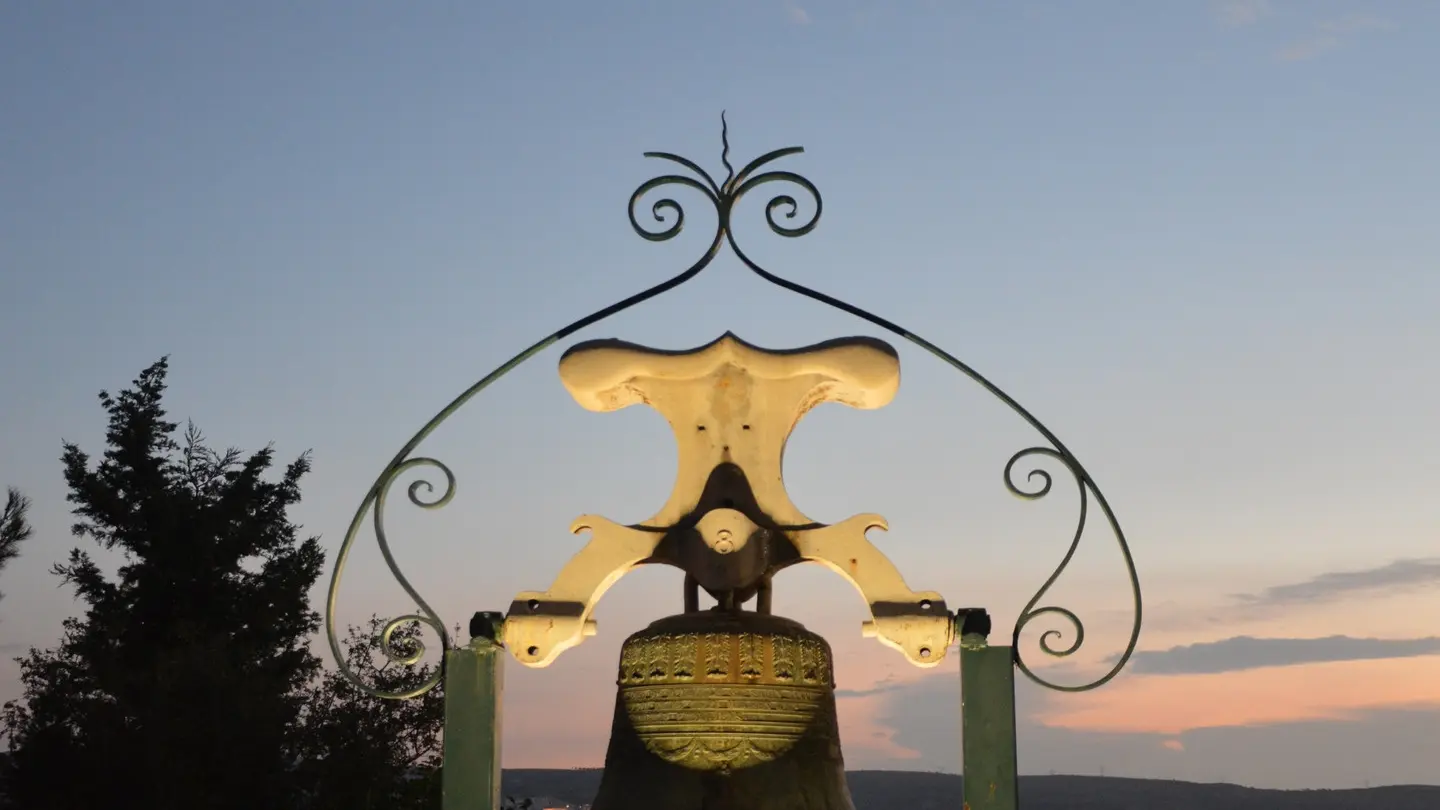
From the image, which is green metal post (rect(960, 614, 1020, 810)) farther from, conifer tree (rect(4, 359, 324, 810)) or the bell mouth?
conifer tree (rect(4, 359, 324, 810))

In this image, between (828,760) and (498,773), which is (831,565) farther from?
(498,773)

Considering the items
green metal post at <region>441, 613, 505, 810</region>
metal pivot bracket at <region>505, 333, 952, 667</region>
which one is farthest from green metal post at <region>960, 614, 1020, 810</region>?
green metal post at <region>441, 613, 505, 810</region>

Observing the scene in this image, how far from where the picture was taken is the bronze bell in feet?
20.0

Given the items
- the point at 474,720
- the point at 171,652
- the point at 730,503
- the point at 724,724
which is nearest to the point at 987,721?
the point at 724,724

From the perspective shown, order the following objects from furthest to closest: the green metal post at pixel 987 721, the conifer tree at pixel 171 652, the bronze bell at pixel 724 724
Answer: the conifer tree at pixel 171 652 → the green metal post at pixel 987 721 → the bronze bell at pixel 724 724

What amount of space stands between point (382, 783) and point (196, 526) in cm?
474

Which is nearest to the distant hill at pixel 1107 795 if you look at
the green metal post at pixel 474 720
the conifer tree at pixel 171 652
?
the conifer tree at pixel 171 652

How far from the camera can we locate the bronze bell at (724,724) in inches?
240

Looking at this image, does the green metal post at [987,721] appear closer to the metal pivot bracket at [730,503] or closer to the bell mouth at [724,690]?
the metal pivot bracket at [730,503]

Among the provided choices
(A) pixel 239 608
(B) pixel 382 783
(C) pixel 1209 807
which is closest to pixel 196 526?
(A) pixel 239 608

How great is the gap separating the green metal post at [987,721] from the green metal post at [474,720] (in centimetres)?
156

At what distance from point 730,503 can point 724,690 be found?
2.14ft

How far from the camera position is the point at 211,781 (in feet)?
57.5

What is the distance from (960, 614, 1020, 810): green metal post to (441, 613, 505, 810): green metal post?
61.5 inches
